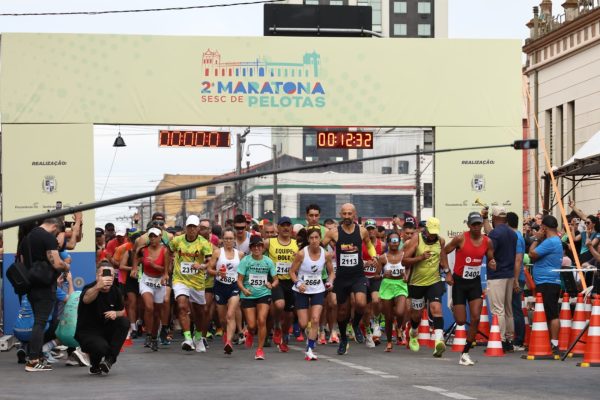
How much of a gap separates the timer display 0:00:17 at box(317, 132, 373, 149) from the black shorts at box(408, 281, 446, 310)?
6258 mm

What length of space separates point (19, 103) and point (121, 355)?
703 centimetres

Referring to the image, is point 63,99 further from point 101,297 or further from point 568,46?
point 568,46

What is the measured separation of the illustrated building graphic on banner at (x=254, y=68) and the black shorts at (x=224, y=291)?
6.03m

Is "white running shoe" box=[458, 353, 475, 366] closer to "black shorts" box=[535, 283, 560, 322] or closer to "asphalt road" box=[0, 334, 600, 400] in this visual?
"asphalt road" box=[0, 334, 600, 400]

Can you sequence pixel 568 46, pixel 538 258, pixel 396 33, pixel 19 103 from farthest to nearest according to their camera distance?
pixel 396 33 → pixel 568 46 → pixel 19 103 → pixel 538 258

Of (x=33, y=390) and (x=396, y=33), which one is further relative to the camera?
(x=396, y=33)

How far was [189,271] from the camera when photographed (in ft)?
65.0

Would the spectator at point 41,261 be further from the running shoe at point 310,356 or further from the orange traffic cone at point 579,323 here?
the orange traffic cone at point 579,323

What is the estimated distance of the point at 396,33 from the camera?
136250 mm

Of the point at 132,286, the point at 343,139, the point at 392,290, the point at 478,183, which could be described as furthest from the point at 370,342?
the point at 478,183

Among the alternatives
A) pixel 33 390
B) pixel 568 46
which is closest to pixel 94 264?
pixel 33 390

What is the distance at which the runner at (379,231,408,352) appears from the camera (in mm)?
20141

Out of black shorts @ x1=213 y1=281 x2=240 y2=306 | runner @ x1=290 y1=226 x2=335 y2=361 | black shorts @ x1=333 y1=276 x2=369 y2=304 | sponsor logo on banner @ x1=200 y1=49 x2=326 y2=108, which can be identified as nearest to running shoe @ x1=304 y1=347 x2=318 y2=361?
runner @ x1=290 y1=226 x2=335 y2=361

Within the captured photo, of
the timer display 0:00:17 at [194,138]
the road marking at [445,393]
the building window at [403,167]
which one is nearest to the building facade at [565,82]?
the timer display 0:00:17 at [194,138]
